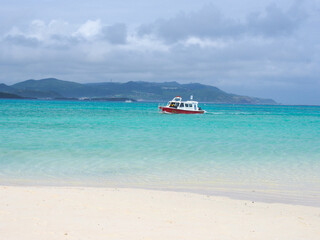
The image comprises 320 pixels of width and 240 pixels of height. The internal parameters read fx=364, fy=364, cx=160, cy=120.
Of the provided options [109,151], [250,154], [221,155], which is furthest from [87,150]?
[250,154]

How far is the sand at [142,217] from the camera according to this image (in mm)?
6012

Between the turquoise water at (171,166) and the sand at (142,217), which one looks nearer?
the sand at (142,217)

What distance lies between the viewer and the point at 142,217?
7000 mm

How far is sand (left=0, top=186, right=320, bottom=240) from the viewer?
19.7 ft

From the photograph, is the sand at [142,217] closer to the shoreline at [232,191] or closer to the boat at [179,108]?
the shoreline at [232,191]

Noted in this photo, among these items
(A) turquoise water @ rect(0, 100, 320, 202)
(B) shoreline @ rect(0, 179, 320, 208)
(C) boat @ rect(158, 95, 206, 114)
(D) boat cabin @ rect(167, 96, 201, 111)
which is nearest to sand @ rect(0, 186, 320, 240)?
(B) shoreline @ rect(0, 179, 320, 208)

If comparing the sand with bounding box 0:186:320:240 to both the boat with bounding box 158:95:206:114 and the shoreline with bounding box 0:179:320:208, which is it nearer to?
the shoreline with bounding box 0:179:320:208

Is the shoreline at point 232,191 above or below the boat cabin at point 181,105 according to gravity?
below

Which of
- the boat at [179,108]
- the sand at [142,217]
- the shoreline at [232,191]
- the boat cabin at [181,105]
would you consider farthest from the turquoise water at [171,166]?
the boat cabin at [181,105]

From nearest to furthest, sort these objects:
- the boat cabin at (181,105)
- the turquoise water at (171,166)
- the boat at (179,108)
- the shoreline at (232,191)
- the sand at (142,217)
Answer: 1. the sand at (142,217)
2. the shoreline at (232,191)
3. the turquoise water at (171,166)
4. the boat at (179,108)
5. the boat cabin at (181,105)

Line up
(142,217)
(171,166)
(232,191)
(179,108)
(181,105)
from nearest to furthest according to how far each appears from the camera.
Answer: (142,217)
(232,191)
(171,166)
(179,108)
(181,105)

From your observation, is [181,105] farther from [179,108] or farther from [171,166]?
[171,166]

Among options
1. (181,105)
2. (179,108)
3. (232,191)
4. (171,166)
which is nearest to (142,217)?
(232,191)

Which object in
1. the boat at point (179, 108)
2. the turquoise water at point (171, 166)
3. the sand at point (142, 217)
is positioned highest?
the boat at point (179, 108)
